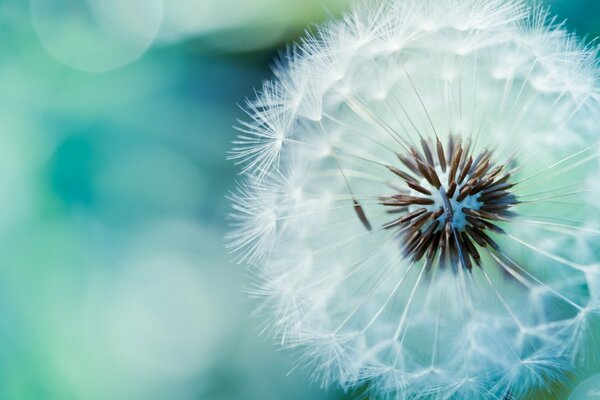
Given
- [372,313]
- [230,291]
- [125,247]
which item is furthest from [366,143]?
[125,247]

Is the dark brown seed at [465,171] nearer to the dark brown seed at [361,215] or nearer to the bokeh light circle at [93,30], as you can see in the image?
the dark brown seed at [361,215]

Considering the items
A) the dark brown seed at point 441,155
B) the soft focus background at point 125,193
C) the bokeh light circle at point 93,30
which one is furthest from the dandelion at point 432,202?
the bokeh light circle at point 93,30

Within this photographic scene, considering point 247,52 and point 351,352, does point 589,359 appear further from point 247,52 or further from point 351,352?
point 247,52

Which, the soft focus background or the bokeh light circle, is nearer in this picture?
the soft focus background

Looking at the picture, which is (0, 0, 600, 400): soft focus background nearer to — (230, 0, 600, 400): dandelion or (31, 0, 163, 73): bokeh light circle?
(31, 0, 163, 73): bokeh light circle

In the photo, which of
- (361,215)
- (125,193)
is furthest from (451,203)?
(125,193)

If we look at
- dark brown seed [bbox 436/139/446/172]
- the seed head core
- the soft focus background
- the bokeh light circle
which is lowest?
the seed head core

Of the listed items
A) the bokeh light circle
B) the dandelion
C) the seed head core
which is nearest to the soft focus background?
the bokeh light circle

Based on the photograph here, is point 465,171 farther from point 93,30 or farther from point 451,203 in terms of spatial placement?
point 93,30
